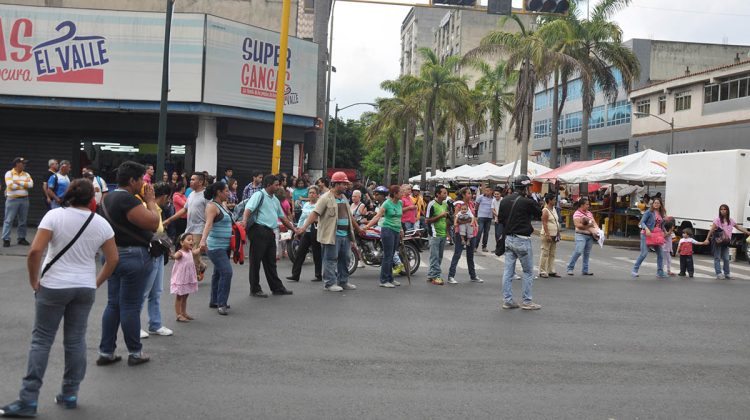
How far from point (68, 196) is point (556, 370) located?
179 inches

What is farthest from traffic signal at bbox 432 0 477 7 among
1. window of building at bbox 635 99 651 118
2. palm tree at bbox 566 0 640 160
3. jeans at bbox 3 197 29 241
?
window of building at bbox 635 99 651 118

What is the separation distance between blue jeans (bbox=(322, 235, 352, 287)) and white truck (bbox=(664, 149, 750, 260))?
13.3m

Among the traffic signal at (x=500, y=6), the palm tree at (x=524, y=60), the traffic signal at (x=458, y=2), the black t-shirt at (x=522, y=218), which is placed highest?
the palm tree at (x=524, y=60)

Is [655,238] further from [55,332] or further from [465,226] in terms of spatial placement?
[55,332]

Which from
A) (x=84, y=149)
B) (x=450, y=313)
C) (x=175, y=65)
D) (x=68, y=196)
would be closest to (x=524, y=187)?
(x=450, y=313)

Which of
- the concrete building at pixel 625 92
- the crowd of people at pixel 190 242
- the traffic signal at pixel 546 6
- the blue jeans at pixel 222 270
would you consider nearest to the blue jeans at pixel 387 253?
the crowd of people at pixel 190 242

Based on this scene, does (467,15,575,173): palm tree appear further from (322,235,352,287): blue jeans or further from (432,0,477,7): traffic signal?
(322,235,352,287): blue jeans

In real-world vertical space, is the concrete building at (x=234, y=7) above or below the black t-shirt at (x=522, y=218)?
above

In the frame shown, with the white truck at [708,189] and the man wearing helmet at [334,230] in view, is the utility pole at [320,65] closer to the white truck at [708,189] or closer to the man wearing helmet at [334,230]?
the white truck at [708,189]

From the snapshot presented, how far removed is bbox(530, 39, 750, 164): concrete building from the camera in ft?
182

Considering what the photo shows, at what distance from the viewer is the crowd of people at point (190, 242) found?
520 centimetres

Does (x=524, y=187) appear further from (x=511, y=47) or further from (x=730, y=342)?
(x=511, y=47)

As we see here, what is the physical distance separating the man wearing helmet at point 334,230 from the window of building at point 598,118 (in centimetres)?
4981

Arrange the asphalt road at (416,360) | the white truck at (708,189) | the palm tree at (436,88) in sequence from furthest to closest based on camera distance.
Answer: the palm tree at (436,88) < the white truck at (708,189) < the asphalt road at (416,360)
